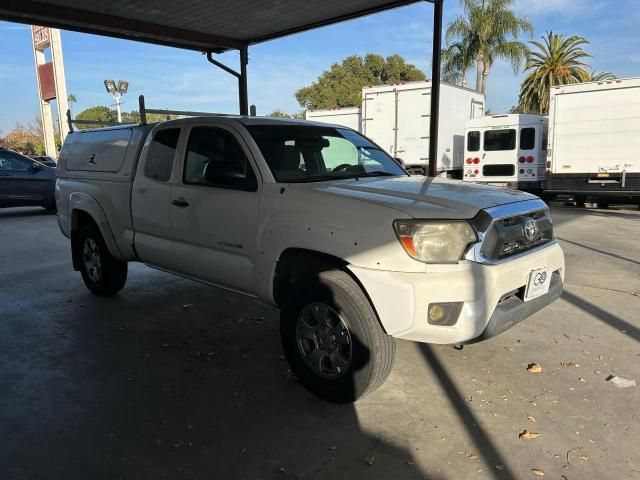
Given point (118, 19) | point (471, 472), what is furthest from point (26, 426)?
point (118, 19)

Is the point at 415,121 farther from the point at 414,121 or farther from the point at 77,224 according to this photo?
the point at 77,224

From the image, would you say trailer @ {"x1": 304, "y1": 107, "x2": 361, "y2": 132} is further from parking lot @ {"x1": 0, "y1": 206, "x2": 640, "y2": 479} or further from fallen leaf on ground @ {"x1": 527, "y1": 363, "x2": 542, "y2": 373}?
fallen leaf on ground @ {"x1": 527, "y1": 363, "x2": 542, "y2": 373}

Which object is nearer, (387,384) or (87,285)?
(387,384)

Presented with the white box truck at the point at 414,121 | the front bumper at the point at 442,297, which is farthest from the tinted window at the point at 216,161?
the white box truck at the point at 414,121

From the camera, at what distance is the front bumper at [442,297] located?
2926 mm

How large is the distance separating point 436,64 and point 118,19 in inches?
197

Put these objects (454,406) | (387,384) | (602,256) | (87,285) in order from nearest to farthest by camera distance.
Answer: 1. (454,406)
2. (387,384)
3. (87,285)
4. (602,256)

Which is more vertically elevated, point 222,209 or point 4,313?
point 222,209

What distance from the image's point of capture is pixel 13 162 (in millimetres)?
13438

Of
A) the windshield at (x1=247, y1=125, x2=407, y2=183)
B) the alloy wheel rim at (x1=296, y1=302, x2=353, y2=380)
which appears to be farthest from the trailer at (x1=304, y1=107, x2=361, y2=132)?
the alloy wheel rim at (x1=296, y1=302, x2=353, y2=380)

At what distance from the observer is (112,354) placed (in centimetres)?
415

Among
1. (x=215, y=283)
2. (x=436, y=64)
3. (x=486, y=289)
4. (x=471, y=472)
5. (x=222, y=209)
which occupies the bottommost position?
(x=471, y=472)

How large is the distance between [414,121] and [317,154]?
13.0m

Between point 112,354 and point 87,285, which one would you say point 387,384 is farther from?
point 87,285
